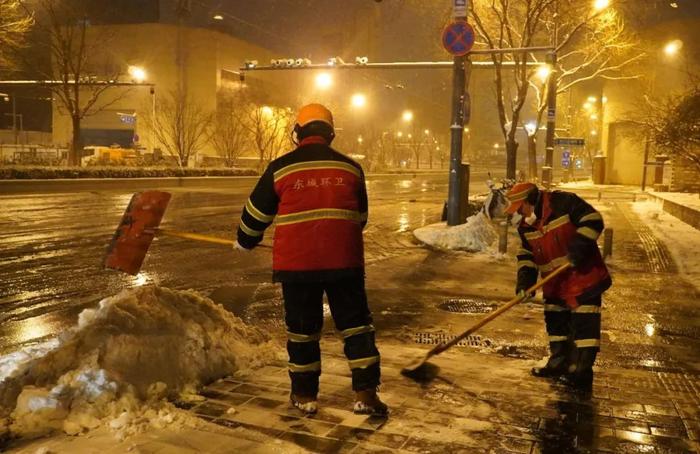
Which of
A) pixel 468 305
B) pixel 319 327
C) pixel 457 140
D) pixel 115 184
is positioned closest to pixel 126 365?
pixel 319 327

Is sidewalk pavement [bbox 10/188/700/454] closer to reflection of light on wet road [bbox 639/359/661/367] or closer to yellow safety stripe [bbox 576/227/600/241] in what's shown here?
reflection of light on wet road [bbox 639/359/661/367]

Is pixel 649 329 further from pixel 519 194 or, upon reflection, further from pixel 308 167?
pixel 308 167

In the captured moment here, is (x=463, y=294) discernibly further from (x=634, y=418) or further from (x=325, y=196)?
(x=325, y=196)

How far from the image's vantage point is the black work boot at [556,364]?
203 inches

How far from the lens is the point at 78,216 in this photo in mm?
17094

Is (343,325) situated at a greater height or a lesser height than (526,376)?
greater

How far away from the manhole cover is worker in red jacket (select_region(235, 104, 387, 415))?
13.7ft

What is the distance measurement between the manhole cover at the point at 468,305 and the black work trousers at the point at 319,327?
419 centimetres

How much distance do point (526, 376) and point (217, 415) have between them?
Result: 2.50m

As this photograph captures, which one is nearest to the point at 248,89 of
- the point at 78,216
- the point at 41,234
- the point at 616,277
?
the point at 78,216

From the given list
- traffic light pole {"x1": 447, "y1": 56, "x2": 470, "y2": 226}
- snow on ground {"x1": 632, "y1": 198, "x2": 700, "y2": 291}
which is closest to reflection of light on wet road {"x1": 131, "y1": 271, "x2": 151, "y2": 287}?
traffic light pole {"x1": 447, "y1": 56, "x2": 470, "y2": 226}

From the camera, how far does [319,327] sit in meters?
4.15

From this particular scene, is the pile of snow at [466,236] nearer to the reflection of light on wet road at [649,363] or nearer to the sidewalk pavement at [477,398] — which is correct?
the sidewalk pavement at [477,398]

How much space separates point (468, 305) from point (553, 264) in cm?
357
